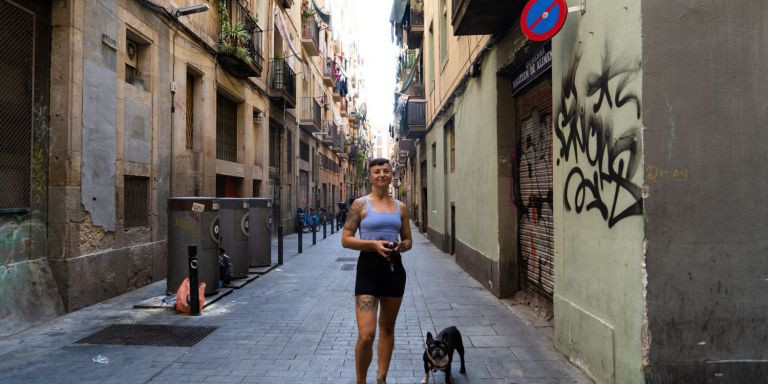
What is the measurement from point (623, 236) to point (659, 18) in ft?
5.41

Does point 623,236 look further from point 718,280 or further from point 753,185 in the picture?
point 753,185

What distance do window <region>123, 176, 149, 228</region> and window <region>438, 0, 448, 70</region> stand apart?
28.4ft

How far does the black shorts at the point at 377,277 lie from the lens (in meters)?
3.56

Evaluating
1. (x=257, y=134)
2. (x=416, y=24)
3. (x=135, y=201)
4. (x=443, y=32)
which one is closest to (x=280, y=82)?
(x=257, y=134)

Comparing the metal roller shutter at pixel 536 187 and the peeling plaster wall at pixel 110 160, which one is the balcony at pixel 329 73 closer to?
the peeling plaster wall at pixel 110 160

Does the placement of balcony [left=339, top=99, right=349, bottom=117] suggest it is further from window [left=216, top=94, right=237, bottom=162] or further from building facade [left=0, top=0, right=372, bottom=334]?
building facade [left=0, top=0, right=372, bottom=334]

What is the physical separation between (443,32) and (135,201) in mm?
9748

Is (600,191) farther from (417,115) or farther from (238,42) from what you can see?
(417,115)

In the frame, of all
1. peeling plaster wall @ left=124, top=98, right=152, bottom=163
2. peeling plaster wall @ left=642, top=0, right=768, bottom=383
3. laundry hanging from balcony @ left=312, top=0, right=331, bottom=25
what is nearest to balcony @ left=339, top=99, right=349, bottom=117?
laundry hanging from balcony @ left=312, top=0, right=331, bottom=25

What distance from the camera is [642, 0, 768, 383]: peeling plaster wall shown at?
3.43 m

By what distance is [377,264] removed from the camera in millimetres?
3578

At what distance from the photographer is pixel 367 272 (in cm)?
358

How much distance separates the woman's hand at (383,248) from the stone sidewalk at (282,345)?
144 cm

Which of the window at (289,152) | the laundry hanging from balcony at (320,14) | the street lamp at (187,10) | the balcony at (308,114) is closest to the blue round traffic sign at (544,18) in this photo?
the street lamp at (187,10)
